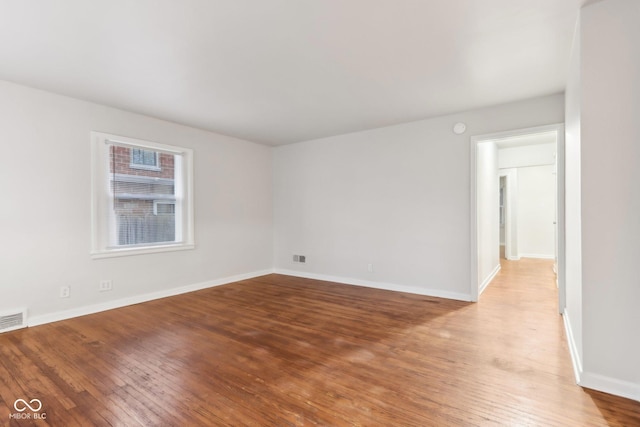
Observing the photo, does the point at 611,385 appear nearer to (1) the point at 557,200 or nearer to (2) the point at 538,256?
Answer: (1) the point at 557,200

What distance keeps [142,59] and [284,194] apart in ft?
11.7

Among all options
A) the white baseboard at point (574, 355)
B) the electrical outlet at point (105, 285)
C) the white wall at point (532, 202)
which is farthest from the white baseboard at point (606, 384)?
the white wall at point (532, 202)

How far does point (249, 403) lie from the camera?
6.06 ft

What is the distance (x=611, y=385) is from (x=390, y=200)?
3.08m

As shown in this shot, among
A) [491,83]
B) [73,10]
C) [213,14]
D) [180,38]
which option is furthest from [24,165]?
[491,83]

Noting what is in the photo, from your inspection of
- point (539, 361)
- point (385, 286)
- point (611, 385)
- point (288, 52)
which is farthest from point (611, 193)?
point (385, 286)

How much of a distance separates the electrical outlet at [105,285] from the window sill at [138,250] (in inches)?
12.1

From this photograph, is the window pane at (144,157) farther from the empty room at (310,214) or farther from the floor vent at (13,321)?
the floor vent at (13,321)

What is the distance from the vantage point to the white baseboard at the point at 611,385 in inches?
72.6

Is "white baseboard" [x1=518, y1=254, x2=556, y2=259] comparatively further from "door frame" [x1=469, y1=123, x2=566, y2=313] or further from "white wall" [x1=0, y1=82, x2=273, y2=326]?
"white wall" [x1=0, y1=82, x2=273, y2=326]

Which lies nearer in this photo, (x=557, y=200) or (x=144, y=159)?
(x=557, y=200)

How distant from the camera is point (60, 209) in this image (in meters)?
3.36

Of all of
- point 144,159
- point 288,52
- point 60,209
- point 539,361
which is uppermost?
point 288,52

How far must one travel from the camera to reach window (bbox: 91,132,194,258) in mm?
3666
